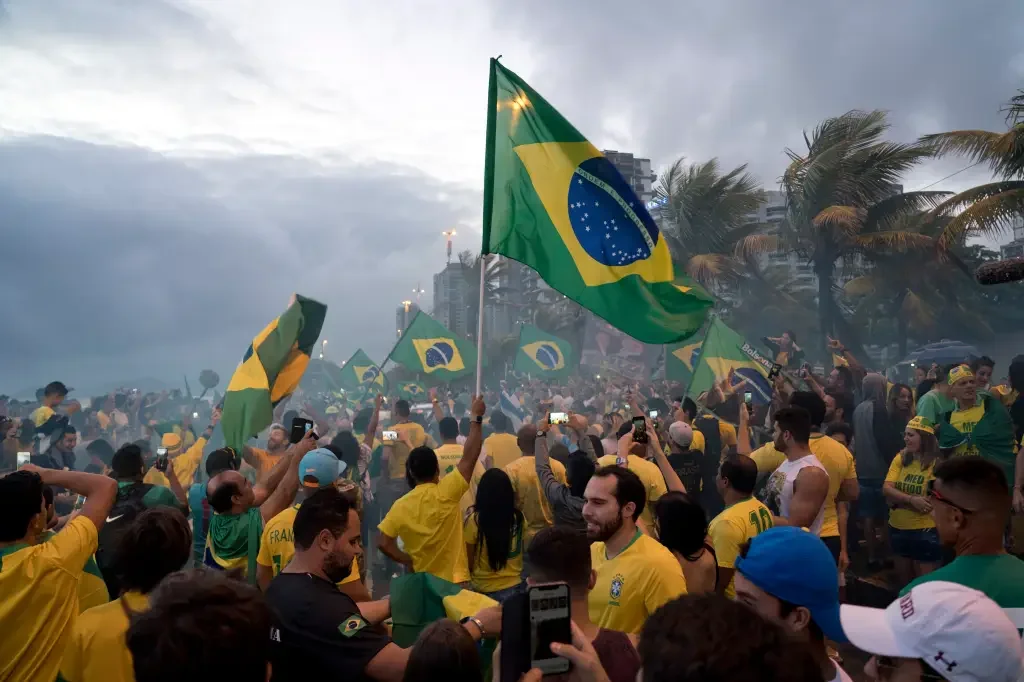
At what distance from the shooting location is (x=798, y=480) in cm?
541

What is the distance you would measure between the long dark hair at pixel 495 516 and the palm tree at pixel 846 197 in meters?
17.6

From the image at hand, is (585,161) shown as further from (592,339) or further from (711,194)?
(592,339)

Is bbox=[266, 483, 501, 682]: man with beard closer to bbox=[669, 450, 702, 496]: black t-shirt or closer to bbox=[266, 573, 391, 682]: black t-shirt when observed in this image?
bbox=[266, 573, 391, 682]: black t-shirt

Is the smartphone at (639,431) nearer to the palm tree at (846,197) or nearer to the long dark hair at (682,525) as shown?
the long dark hair at (682,525)

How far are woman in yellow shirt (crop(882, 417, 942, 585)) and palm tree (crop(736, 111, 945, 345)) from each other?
44.7ft

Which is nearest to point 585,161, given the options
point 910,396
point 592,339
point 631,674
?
point 631,674

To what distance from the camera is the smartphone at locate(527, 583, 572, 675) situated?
2137mm

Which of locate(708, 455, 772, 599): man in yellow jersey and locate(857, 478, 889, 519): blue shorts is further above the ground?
locate(708, 455, 772, 599): man in yellow jersey

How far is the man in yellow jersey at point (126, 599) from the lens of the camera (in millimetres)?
2898

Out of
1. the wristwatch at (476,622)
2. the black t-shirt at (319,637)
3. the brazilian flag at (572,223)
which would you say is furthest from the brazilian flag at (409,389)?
the wristwatch at (476,622)

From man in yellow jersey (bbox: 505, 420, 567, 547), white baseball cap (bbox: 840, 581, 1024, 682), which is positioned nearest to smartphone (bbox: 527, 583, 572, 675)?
white baseball cap (bbox: 840, 581, 1024, 682)

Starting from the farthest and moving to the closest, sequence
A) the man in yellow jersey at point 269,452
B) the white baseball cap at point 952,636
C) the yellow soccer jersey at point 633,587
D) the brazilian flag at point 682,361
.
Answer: the brazilian flag at point 682,361 < the man in yellow jersey at point 269,452 < the yellow soccer jersey at point 633,587 < the white baseball cap at point 952,636

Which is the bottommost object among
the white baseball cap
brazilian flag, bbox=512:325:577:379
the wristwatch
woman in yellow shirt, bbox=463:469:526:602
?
woman in yellow shirt, bbox=463:469:526:602

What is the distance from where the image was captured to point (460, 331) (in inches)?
2494
